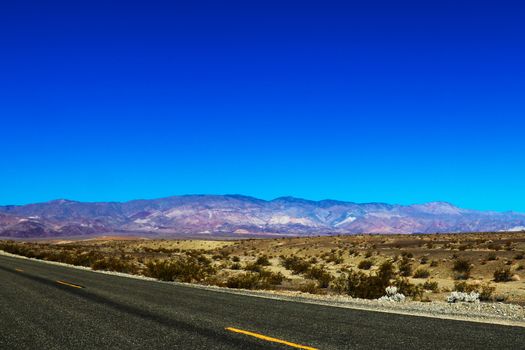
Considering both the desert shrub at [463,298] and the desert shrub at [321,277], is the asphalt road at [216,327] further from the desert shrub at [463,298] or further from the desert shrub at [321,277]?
the desert shrub at [321,277]

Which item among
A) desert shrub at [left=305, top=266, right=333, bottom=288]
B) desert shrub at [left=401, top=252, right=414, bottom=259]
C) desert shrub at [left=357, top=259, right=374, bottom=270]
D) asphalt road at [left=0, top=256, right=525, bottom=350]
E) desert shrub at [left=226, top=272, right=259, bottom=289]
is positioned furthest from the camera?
desert shrub at [left=401, top=252, right=414, bottom=259]

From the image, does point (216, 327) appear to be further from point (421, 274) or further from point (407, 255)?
point (407, 255)

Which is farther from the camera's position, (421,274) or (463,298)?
(421,274)

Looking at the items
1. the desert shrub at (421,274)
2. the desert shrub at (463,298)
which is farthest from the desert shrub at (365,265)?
the desert shrub at (463,298)

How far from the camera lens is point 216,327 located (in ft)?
31.5

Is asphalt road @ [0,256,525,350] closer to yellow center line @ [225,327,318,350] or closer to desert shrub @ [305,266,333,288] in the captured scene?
yellow center line @ [225,327,318,350]

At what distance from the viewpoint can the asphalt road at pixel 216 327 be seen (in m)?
8.23

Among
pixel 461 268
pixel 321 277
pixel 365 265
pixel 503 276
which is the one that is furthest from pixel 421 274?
pixel 321 277

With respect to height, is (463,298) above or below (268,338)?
below

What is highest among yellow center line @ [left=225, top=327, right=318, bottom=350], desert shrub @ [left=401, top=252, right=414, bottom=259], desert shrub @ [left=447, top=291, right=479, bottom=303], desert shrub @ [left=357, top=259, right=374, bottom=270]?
desert shrub @ [left=401, top=252, right=414, bottom=259]

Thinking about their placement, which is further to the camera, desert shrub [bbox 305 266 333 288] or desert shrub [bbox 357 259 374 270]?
desert shrub [bbox 357 259 374 270]

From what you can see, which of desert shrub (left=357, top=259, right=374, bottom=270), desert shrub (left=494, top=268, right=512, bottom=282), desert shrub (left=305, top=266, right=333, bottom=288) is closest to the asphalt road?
desert shrub (left=305, top=266, right=333, bottom=288)

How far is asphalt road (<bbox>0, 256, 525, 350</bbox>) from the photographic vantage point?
8.23m

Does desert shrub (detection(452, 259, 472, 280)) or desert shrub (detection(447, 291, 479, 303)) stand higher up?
desert shrub (detection(452, 259, 472, 280))
